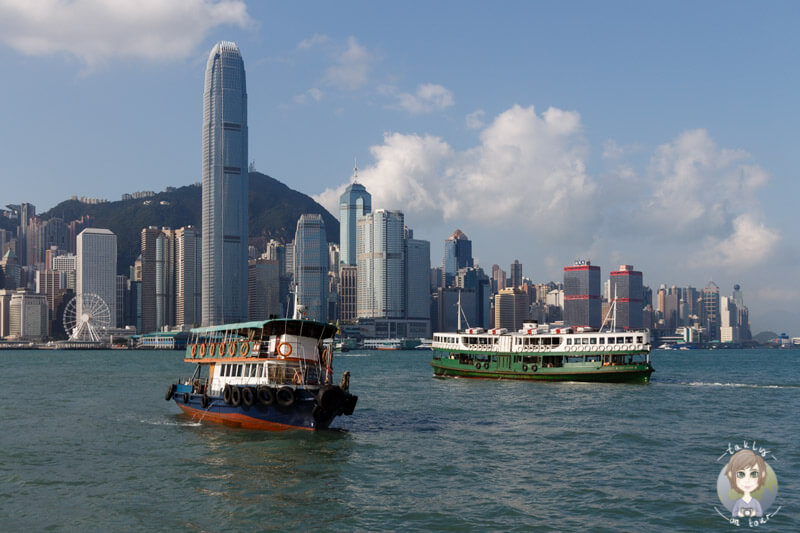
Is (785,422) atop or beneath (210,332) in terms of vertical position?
beneath

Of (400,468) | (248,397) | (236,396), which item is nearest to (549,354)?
(236,396)

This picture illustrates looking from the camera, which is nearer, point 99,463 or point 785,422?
point 99,463

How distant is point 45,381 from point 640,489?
3183 inches

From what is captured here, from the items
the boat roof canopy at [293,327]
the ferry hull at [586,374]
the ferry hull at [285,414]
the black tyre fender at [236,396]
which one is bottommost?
the ferry hull at [586,374]

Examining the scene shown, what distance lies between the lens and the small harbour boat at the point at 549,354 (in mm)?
75375

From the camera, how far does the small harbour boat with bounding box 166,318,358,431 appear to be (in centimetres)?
3916

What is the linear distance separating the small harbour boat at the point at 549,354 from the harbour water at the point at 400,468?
704 inches

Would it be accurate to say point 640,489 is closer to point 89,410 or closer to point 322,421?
point 322,421

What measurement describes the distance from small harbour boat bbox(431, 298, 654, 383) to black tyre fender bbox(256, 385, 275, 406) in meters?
43.7

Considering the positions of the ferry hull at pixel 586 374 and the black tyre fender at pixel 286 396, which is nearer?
the black tyre fender at pixel 286 396


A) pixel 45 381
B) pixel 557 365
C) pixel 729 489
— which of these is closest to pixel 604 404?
pixel 557 365

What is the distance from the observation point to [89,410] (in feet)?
183

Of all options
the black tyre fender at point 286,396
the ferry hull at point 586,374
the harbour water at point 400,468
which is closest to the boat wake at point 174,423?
the harbour water at point 400,468

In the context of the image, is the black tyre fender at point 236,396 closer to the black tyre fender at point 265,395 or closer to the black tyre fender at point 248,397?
the black tyre fender at point 248,397
